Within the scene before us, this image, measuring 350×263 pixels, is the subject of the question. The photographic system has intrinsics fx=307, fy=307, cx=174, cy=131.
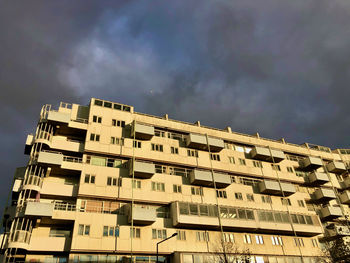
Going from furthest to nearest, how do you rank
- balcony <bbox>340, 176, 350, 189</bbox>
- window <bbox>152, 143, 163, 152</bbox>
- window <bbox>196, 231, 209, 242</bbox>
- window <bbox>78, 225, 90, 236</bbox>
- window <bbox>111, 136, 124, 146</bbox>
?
balcony <bbox>340, 176, 350, 189</bbox> → window <bbox>152, 143, 163, 152</bbox> → window <bbox>111, 136, 124, 146</bbox> → window <bbox>196, 231, 209, 242</bbox> → window <bbox>78, 225, 90, 236</bbox>

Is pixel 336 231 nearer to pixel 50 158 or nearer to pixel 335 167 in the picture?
pixel 335 167

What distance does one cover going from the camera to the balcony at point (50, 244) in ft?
128

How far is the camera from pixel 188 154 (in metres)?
56.5

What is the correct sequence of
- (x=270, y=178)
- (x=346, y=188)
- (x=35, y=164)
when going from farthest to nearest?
(x=346, y=188)
(x=270, y=178)
(x=35, y=164)

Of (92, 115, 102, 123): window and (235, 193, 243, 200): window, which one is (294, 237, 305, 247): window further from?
(92, 115, 102, 123): window

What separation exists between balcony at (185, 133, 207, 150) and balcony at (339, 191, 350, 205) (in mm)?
34486

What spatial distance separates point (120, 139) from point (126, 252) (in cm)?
1851

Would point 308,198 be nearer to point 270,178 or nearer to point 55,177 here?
point 270,178

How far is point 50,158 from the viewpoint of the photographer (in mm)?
44625

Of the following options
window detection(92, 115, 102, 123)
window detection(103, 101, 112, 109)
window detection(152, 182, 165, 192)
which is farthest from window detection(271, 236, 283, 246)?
window detection(103, 101, 112, 109)

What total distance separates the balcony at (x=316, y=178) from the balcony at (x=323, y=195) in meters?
2.07

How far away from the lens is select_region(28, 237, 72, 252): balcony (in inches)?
1532

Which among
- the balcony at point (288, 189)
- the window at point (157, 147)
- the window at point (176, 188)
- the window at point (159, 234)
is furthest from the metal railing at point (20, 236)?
the balcony at point (288, 189)

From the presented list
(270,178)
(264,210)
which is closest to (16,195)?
(264,210)
